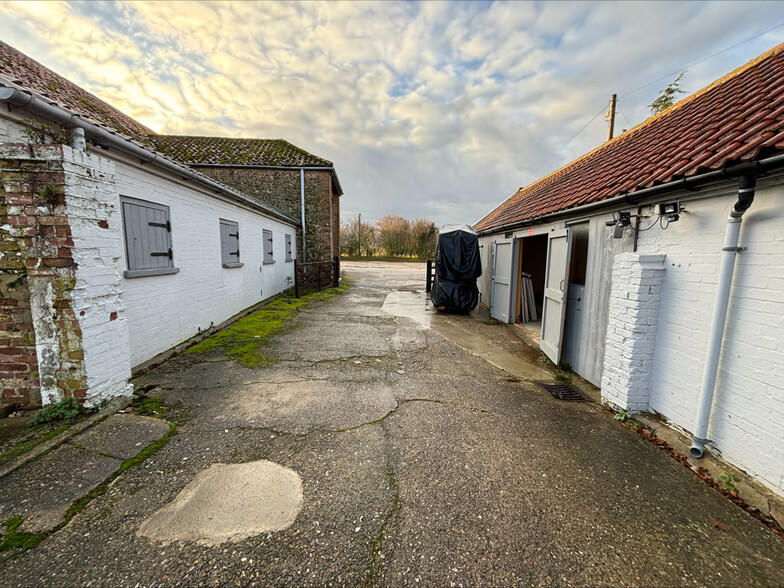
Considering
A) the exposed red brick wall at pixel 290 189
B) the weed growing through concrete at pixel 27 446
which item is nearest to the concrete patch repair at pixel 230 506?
the weed growing through concrete at pixel 27 446

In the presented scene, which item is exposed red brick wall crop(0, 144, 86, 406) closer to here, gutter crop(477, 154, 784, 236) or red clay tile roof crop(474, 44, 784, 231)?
gutter crop(477, 154, 784, 236)

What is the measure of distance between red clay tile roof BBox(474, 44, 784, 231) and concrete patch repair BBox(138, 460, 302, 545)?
14.3 feet

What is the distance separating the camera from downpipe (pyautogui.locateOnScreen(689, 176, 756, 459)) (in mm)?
2556

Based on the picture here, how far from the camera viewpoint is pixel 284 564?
1.75m

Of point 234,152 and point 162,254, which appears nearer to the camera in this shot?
point 162,254

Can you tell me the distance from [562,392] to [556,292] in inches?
68.8

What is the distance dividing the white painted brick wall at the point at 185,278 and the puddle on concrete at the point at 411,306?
437 cm

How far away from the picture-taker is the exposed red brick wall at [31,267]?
271 cm

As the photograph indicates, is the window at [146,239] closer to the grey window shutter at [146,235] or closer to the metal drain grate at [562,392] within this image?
the grey window shutter at [146,235]

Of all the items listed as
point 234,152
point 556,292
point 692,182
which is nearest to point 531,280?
point 556,292

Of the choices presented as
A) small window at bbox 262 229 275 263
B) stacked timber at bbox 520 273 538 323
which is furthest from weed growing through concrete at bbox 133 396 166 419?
stacked timber at bbox 520 273 538 323

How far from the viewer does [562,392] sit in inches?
164

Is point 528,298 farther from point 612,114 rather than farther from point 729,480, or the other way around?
point 612,114

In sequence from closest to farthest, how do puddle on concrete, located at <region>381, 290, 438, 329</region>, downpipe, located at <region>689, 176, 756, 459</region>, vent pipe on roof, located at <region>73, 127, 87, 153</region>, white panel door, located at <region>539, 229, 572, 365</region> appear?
1. downpipe, located at <region>689, 176, 756, 459</region>
2. vent pipe on roof, located at <region>73, 127, 87, 153</region>
3. white panel door, located at <region>539, 229, 572, 365</region>
4. puddle on concrete, located at <region>381, 290, 438, 329</region>
